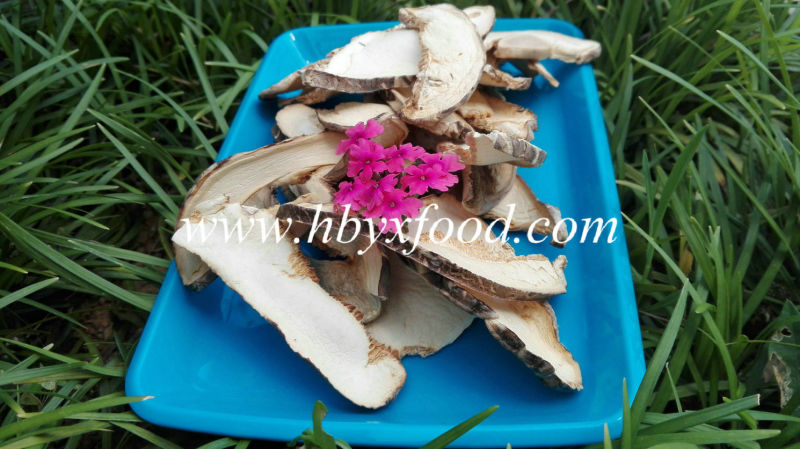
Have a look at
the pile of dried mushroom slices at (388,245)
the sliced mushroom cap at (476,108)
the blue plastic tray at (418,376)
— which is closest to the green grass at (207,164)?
the blue plastic tray at (418,376)

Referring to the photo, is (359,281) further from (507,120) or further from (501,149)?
(507,120)

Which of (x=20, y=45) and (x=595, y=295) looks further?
(x=20, y=45)

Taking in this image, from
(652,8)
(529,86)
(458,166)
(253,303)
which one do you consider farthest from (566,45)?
(253,303)

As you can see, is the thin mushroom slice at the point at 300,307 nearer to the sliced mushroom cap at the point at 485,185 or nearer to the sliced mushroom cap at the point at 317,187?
the sliced mushroom cap at the point at 317,187

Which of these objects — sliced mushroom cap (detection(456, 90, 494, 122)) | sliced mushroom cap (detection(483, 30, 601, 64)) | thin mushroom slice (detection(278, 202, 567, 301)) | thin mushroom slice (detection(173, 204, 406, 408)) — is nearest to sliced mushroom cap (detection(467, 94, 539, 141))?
sliced mushroom cap (detection(456, 90, 494, 122))

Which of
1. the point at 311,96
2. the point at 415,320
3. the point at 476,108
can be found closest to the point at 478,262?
the point at 415,320

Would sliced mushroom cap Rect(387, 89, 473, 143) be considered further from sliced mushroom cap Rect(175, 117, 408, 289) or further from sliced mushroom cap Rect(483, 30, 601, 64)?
sliced mushroom cap Rect(483, 30, 601, 64)

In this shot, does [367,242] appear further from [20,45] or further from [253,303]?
[20,45]
